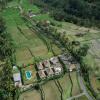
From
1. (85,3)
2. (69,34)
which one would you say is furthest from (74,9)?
(69,34)

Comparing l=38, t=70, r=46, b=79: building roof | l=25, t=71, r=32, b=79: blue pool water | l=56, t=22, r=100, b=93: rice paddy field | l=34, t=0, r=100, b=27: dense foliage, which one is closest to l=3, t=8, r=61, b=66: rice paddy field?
l=25, t=71, r=32, b=79: blue pool water

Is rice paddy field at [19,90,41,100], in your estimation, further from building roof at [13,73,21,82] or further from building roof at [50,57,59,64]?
building roof at [50,57,59,64]

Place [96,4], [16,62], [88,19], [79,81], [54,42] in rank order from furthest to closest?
[96,4]
[88,19]
[54,42]
[16,62]
[79,81]

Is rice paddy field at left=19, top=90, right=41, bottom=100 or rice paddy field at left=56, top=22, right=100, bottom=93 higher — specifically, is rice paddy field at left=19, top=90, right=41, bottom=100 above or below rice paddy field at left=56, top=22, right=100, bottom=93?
below

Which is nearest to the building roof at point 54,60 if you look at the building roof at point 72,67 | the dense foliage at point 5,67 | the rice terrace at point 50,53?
the rice terrace at point 50,53

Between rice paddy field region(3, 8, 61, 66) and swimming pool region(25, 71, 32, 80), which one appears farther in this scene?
rice paddy field region(3, 8, 61, 66)

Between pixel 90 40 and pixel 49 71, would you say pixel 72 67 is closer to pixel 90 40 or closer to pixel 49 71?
pixel 49 71

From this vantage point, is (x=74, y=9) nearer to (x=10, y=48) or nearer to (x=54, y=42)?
(x=54, y=42)
